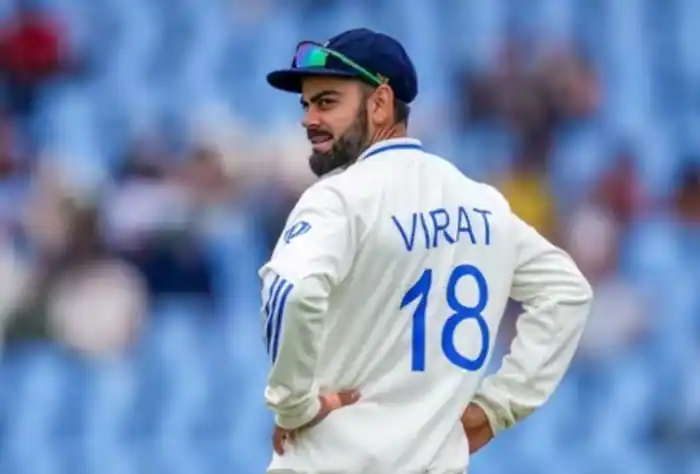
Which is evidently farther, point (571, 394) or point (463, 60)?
point (463, 60)

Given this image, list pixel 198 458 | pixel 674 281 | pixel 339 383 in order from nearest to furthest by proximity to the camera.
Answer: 1. pixel 339 383
2. pixel 198 458
3. pixel 674 281

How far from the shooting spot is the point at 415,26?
6.66 meters

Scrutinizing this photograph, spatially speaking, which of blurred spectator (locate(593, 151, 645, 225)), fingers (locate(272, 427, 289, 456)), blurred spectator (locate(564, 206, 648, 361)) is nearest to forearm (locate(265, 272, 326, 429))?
fingers (locate(272, 427, 289, 456))

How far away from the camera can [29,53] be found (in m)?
6.47

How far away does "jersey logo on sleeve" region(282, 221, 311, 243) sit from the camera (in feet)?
8.97

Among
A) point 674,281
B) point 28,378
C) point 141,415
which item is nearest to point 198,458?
point 141,415

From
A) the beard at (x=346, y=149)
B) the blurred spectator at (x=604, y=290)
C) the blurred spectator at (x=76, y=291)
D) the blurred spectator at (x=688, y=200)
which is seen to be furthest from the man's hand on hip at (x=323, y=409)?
the blurred spectator at (x=688, y=200)

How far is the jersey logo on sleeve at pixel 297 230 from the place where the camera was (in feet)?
8.97

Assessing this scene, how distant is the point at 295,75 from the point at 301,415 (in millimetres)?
566

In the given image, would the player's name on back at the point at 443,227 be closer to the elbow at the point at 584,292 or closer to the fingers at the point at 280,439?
the elbow at the point at 584,292

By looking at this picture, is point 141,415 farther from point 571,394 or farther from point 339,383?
point 339,383

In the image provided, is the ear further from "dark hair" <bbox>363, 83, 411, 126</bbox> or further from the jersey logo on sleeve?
the jersey logo on sleeve

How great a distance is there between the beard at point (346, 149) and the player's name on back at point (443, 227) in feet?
0.46

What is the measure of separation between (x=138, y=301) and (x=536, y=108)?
1674mm
